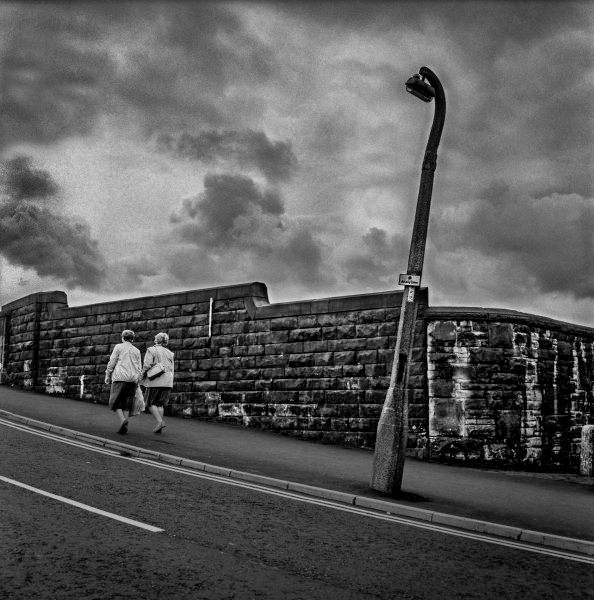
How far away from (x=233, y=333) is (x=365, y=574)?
11.2 metres

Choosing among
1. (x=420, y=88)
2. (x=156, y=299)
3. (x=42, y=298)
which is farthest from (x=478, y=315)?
(x=42, y=298)

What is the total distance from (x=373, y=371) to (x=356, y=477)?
3.85m

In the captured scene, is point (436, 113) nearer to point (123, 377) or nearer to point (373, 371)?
point (373, 371)

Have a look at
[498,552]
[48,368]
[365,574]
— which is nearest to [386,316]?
[498,552]

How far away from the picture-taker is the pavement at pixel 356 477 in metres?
7.55

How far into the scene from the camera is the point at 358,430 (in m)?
13.5

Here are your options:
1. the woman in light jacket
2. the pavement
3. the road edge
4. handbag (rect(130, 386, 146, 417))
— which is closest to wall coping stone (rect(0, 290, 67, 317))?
the pavement

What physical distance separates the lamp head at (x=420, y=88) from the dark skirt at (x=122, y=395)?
7.05 m

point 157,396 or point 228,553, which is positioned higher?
point 157,396

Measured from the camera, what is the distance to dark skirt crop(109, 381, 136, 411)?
41.2ft

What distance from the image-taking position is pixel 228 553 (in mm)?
5293

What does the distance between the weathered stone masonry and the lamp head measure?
478cm

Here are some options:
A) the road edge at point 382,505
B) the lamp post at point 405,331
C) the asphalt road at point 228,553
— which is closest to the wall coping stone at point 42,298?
the road edge at point 382,505

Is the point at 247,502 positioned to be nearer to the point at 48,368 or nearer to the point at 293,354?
the point at 293,354
